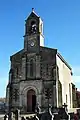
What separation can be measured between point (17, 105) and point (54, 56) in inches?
360

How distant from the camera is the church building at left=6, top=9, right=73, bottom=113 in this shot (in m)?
35.6

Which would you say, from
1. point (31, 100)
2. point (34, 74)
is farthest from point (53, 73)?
point (31, 100)

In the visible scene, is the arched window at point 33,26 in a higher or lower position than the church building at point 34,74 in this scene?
higher

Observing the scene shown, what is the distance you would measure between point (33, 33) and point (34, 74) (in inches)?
258

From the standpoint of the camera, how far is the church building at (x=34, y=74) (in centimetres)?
3559

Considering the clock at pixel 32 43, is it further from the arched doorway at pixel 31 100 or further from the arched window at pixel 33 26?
the arched doorway at pixel 31 100

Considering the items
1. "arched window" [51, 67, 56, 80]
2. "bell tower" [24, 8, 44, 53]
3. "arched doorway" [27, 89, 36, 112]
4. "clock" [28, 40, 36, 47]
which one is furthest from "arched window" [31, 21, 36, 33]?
"arched doorway" [27, 89, 36, 112]

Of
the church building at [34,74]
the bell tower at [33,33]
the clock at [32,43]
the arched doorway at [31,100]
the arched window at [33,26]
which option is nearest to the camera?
the church building at [34,74]

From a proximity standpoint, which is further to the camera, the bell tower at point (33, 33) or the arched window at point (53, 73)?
the bell tower at point (33, 33)

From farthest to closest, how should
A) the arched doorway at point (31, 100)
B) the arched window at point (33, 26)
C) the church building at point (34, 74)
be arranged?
the arched window at point (33, 26), the arched doorway at point (31, 100), the church building at point (34, 74)

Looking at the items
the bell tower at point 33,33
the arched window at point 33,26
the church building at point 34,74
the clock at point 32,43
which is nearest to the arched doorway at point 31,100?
the church building at point 34,74

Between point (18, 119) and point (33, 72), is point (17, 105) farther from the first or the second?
point (18, 119)

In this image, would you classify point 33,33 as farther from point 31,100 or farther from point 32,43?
point 31,100

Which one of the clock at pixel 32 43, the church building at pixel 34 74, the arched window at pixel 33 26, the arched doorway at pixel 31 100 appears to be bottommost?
the arched doorway at pixel 31 100
